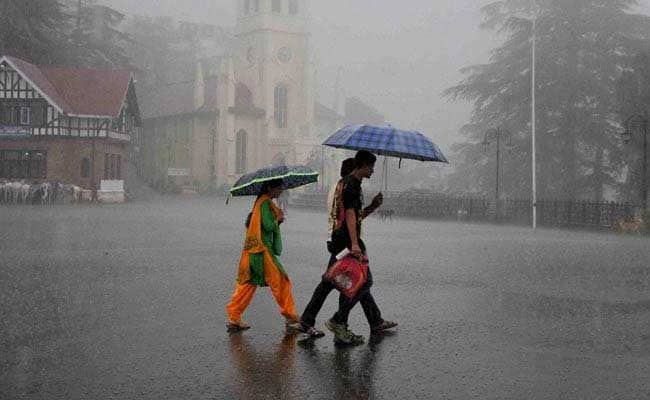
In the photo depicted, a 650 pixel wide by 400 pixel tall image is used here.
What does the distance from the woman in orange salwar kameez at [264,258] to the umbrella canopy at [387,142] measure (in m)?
0.86

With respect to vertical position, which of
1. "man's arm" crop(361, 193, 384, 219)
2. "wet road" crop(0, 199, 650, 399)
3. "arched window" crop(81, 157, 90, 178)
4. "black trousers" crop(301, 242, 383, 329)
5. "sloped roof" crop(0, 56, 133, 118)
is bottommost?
"wet road" crop(0, 199, 650, 399)

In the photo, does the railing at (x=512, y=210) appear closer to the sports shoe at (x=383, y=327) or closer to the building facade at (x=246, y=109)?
the sports shoe at (x=383, y=327)

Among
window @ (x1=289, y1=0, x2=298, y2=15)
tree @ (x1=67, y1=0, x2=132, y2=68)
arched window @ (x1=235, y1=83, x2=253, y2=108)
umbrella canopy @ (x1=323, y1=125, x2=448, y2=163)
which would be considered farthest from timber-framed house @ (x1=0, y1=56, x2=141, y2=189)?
umbrella canopy @ (x1=323, y1=125, x2=448, y2=163)

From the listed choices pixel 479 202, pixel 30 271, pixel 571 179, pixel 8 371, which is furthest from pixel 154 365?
pixel 571 179

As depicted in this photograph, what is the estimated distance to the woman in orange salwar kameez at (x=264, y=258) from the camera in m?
7.37

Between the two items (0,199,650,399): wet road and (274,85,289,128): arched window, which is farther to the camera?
(274,85,289,128): arched window

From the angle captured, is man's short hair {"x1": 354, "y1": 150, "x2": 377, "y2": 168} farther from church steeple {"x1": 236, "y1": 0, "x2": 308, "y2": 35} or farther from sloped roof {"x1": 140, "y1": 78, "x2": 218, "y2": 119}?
church steeple {"x1": 236, "y1": 0, "x2": 308, "y2": 35}

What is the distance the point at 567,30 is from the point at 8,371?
114ft

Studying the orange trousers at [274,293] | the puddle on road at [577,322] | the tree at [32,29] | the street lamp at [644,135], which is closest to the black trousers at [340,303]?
the orange trousers at [274,293]

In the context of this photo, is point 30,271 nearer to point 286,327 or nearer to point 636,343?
point 286,327

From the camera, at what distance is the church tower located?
2468 inches

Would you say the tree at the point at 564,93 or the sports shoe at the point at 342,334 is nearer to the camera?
the sports shoe at the point at 342,334

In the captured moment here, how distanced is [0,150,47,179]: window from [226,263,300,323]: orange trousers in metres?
38.8

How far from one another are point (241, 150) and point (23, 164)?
2312 cm
